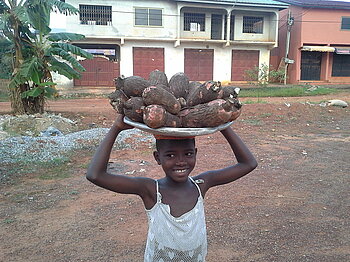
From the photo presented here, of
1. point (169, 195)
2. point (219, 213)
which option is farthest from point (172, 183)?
point (219, 213)

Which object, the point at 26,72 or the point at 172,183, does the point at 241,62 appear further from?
the point at 172,183

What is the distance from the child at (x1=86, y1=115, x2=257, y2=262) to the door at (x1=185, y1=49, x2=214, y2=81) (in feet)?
69.9

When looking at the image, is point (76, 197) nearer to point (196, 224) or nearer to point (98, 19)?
point (196, 224)

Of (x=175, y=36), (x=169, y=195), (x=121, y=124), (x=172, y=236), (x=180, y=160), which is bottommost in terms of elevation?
(x=172, y=236)

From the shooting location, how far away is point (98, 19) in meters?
21.0

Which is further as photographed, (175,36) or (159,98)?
(175,36)

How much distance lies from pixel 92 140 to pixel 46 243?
181 inches

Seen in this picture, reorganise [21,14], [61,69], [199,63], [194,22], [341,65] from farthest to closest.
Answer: [341,65], [199,63], [194,22], [61,69], [21,14]

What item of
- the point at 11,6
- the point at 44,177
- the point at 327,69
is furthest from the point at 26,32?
the point at 327,69

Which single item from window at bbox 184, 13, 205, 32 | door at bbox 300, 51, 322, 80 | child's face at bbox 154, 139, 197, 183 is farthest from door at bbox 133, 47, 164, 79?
child's face at bbox 154, 139, 197, 183

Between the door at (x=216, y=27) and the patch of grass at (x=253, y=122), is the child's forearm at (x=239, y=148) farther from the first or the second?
the door at (x=216, y=27)

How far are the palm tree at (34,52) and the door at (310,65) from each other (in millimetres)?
18740

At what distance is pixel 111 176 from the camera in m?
1.80

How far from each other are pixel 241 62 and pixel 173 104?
75.7ft
